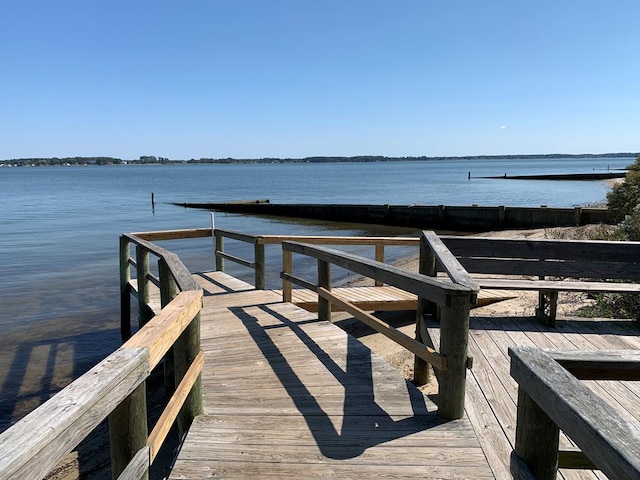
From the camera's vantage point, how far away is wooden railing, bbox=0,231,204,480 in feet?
4.32

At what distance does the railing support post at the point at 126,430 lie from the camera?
2070 mm

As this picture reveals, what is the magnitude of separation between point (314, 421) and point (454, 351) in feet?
3.69

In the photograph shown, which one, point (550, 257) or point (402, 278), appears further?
point (550, 257)

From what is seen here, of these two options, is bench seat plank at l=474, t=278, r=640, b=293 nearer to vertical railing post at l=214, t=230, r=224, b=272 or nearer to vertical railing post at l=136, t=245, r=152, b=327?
vertical railing post at l=136, t=245, r=152, b=327

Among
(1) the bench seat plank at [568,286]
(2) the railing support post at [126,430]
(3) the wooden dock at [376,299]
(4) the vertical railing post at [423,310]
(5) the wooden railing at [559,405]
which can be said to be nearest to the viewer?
(5) the wooden railing at [559,405]

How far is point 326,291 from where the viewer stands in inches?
220

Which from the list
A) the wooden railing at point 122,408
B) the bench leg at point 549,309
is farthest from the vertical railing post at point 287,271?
the bench leg at point 549,309

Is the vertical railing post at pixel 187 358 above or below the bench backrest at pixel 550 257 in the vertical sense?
below

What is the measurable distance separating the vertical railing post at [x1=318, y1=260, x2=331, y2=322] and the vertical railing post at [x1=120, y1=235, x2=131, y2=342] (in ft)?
15.5

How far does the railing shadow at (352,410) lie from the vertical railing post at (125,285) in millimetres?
5174

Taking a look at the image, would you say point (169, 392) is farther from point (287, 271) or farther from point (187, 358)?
point (187, 358)

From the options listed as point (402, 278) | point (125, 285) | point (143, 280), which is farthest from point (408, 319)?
point (402, 278)

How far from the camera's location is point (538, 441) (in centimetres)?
184

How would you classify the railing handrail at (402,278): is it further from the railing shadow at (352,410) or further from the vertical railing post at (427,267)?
the vertical railing post at (427,267)
